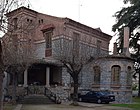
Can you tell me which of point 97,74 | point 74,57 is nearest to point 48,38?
point 97,74

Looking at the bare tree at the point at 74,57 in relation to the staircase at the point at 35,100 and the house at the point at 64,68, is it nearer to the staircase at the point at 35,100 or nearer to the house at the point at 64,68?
the house at the point at 64,68

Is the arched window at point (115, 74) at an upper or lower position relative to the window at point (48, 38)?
lower

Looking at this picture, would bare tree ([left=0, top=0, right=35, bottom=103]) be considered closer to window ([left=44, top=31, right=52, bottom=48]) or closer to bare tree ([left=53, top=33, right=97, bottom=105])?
bare tree ([left=53, top=33, right=97, bottom=105])

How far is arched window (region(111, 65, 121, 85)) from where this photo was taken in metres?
35.3

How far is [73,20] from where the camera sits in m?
37.1

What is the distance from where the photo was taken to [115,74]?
35438mm

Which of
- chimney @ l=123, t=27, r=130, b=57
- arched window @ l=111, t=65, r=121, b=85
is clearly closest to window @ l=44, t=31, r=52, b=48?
arched window @ l=111, t=65, r=121, b=85

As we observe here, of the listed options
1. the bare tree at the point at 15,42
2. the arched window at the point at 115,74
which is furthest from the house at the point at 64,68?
the bare tree at the point at 15,42

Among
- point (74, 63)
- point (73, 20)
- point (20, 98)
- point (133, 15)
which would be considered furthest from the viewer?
point (133, 15)

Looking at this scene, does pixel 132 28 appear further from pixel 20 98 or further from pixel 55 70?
pixel 20 98

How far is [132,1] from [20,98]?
24800 millimetres

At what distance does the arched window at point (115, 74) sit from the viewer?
116 feet

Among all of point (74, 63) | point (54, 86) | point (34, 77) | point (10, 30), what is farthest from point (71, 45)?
point (10, 30)

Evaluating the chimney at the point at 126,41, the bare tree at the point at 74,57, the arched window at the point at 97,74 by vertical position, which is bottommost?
the arched window at the point at 97,74
